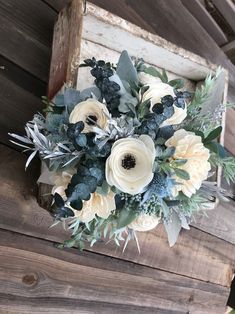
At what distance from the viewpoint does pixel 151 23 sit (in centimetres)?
136

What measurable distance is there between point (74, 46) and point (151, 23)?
457 mm

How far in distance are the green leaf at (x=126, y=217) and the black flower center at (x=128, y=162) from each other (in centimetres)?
11

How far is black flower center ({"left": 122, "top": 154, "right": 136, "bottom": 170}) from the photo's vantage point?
30.8 inches

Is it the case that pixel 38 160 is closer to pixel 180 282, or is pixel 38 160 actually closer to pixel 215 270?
pixel 180 282

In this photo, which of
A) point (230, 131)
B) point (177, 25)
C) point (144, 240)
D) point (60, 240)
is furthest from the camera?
point (230, 131)

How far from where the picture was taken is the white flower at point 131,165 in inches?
30.2

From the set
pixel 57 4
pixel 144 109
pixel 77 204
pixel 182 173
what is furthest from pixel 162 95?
pixel 57 4

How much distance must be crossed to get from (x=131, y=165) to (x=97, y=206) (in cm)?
11

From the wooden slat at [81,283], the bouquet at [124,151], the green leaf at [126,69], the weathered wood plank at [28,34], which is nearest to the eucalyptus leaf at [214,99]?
A: the bouquet at [124,151]

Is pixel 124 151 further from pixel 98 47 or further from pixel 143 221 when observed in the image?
pixel 98 47

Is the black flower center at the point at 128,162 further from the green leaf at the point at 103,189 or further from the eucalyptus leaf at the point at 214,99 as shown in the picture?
the eucalyptus leaf at the point at 214,99

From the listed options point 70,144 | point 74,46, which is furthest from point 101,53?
point 70,144

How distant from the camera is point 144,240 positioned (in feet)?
4.23

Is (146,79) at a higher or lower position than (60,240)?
higher
